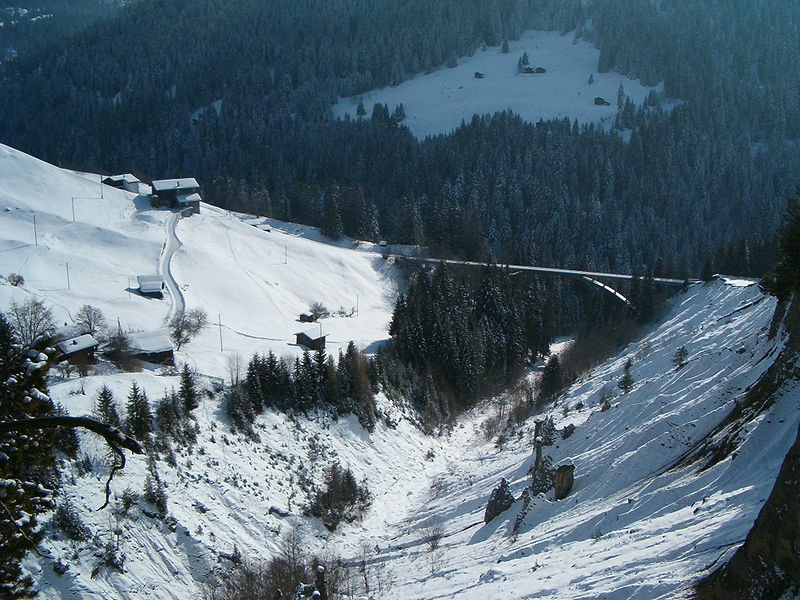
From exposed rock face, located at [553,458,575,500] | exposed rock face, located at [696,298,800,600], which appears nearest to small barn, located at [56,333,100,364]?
exposed rock face, located at [553,458,575,500]

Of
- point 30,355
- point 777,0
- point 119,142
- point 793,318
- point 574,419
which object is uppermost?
point 777,0

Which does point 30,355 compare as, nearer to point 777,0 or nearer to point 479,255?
point 479,255

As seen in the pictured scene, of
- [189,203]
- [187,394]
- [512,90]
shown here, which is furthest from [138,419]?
[512,90]

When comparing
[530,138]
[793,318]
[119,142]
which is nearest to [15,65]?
[119,142]

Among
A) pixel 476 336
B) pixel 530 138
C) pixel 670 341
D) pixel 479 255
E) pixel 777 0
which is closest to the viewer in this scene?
pixel 670 341

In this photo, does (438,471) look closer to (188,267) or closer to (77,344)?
(77,344)
